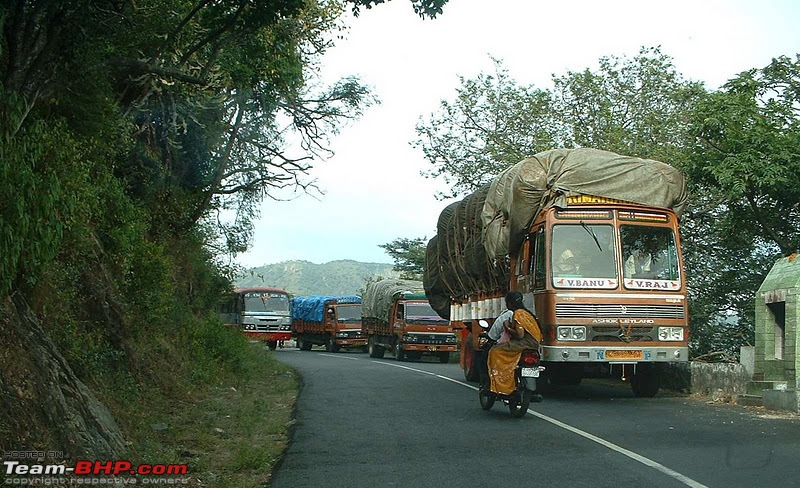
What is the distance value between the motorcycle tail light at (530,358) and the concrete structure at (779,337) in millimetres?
3533

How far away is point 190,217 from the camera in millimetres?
22078

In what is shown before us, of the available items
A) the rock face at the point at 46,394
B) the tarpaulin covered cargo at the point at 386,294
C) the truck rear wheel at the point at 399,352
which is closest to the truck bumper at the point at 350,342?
the tarpaulin covered cargo at the point at 386,294

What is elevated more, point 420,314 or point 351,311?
point 351,311

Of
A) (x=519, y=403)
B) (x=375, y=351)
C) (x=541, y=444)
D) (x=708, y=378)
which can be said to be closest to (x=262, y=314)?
(x=375, y=351)

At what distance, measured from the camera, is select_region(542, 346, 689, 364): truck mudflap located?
1374 centimetres

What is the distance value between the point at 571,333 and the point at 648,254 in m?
1.87

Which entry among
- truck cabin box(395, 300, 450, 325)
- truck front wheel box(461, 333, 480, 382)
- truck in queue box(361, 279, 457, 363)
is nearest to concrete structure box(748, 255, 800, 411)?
truck front wheel box(461, 333, 480, 382)

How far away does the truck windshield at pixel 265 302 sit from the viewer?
4342 centimetres

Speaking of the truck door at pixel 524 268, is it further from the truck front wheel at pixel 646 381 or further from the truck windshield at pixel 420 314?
the truck windshield at pixel 420 314

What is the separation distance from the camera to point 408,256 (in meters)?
53.8

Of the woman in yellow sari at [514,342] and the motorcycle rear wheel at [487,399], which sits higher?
the woman in yellow sari at [514,342]

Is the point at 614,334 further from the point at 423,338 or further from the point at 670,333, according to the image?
the point at 423,338

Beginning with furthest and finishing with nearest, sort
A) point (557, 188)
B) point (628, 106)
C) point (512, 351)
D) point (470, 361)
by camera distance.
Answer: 1. point (628, 106)
2. point (470, 361)
3. point (557, 188)
4. point (512, 351)

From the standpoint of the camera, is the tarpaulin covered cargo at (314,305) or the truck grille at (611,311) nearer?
the truck grille at (611,311)
